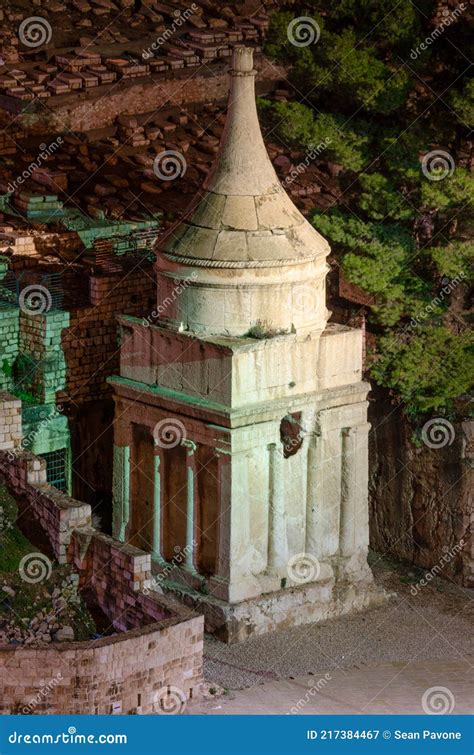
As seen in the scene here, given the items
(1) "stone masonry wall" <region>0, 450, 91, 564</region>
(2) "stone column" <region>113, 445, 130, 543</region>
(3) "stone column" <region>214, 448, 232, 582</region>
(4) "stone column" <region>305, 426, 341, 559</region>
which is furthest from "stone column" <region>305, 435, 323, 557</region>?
(1) "stone masonry wall" <region>0, 450, 91, 564</region>

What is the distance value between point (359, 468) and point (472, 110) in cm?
685

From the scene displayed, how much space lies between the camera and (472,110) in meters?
48.4

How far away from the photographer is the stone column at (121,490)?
1810 inches

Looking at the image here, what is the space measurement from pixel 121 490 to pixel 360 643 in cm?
470

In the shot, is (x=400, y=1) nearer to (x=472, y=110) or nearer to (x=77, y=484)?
(x=472, y=110)

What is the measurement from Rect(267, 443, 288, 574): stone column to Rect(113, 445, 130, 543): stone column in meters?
2.58

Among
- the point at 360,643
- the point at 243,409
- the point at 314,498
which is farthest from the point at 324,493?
the point at 243,409

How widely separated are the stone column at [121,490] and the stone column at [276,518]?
A: 258cm

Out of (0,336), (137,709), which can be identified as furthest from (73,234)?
(137,709)

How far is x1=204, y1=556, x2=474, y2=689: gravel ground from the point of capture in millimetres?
43438

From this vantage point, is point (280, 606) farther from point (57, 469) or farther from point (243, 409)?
point (57, 469)

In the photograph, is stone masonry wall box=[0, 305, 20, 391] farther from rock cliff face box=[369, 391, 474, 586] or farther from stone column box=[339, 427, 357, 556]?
rock cliff face box=[369, 391, 474, 586]

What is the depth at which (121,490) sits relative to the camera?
→ 4616cm

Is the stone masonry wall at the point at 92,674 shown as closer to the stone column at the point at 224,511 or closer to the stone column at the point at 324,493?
the stone column at the point at 224,511
